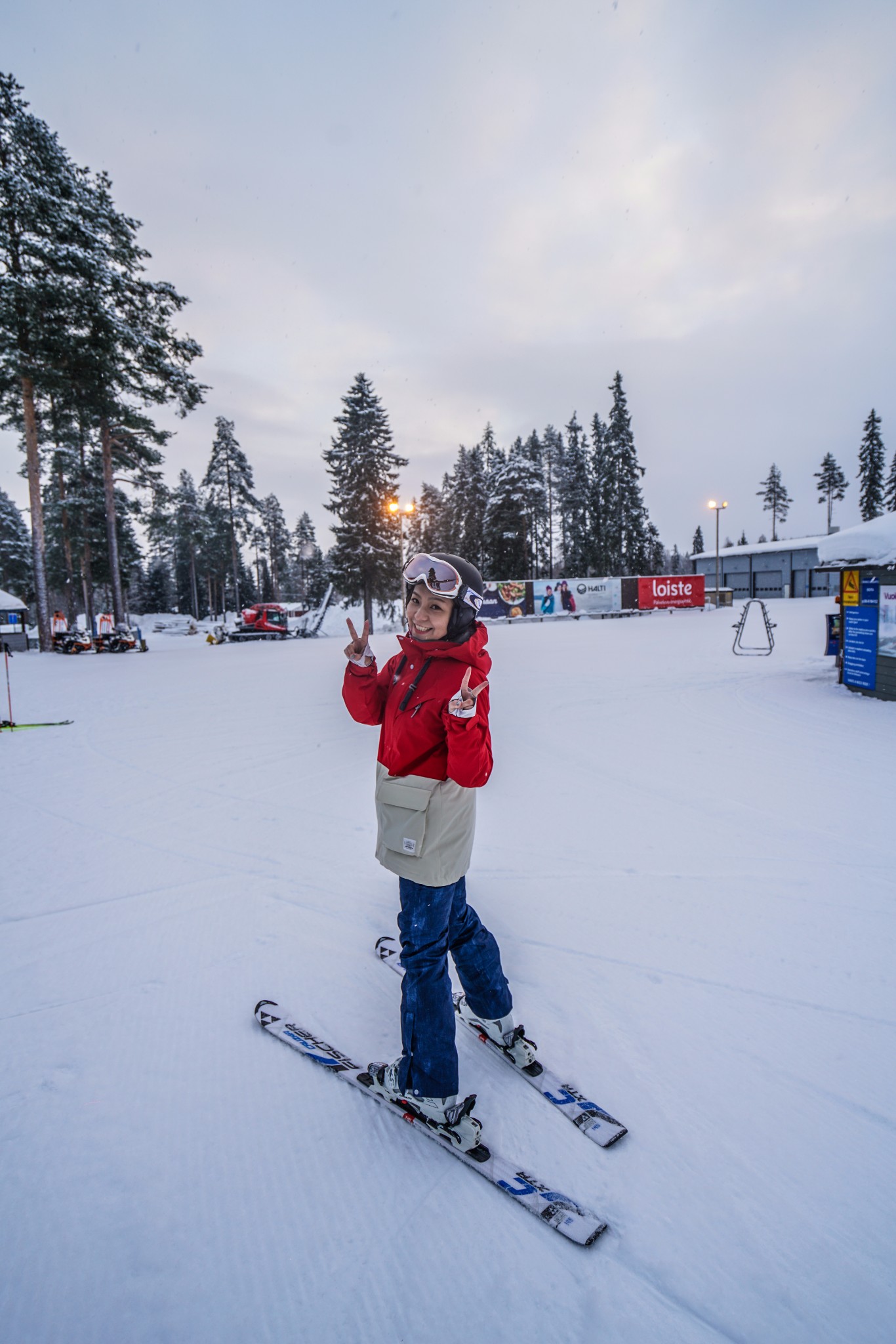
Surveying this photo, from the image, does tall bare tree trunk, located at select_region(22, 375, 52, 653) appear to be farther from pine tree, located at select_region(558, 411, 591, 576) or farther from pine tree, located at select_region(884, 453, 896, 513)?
pine tree, located at select_region(884, 453, 896, 513)

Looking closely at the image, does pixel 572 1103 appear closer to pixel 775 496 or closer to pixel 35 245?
pixel 35 245

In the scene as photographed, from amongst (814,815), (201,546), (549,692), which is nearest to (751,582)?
(201,546)

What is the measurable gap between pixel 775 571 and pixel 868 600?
56.2 m

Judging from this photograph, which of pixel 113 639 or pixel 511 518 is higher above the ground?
pixel 511 518

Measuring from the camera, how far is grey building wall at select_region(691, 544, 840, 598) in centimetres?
5431

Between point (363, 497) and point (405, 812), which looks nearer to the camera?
point (405, 812)

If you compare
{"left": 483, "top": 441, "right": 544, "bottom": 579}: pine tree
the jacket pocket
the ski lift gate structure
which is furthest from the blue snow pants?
{"left": 483, "top": 441, "right": 544, "bottom": 579}: pine tree

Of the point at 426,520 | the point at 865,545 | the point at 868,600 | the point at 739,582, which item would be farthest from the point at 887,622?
the point at 739,582

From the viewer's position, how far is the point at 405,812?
189cm

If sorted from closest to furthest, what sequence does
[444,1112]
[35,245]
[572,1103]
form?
[444,1112] → [572,1103] → [35,245]

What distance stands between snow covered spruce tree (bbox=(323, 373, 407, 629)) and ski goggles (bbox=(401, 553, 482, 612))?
31.5m

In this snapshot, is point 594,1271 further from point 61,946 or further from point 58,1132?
point 61,946

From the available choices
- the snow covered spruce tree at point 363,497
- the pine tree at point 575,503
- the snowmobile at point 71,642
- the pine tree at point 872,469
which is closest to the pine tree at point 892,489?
the pine tree at point 872,469

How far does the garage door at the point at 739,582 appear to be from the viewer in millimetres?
58166
